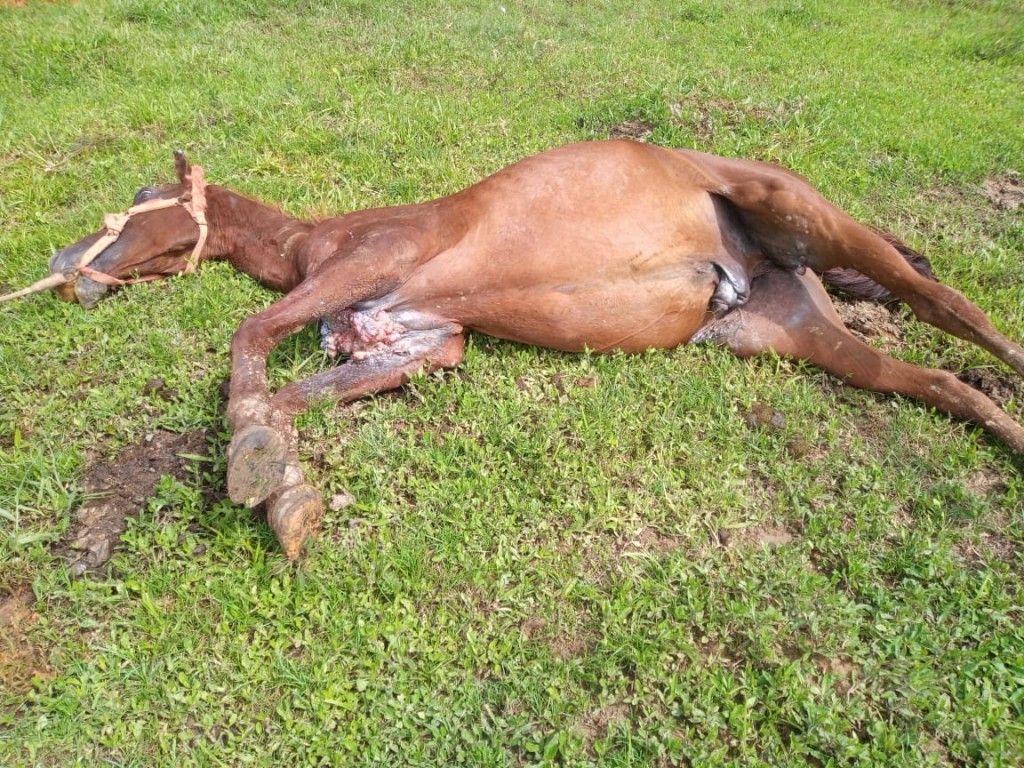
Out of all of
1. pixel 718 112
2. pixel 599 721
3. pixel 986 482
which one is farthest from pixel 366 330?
pixel 718 112

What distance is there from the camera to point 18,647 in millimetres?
2611

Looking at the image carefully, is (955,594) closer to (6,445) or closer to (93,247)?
(6,445)

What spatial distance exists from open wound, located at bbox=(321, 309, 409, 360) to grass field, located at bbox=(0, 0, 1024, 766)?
0.76 feet

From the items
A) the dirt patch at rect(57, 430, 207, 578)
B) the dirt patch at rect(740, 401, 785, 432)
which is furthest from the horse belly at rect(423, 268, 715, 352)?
the dirt patch at rect(57, 430, 207, 578)

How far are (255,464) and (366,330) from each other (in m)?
1.13

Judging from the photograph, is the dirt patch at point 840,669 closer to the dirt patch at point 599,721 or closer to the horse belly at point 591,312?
the dirt patch at point 599,721

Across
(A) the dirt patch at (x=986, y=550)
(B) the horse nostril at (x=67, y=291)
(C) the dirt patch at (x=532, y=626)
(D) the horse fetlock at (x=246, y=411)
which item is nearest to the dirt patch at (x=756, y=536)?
(A) the dirt patch at (x=986, y=550)

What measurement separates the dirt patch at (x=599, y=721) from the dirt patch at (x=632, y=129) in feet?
15.7

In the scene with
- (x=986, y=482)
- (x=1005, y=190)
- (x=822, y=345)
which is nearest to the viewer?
(x=986, y=482)

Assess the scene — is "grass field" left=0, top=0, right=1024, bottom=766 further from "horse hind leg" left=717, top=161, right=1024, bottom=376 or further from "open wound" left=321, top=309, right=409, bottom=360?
"horse hind leg" left=717, top=161, right=1024, bottom=376

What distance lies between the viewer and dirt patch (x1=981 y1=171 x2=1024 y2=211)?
5.29 m

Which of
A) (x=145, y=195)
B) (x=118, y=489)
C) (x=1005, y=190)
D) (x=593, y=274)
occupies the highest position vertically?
(x=1005, y=190)

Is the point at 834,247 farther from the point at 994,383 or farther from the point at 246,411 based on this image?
the point at 246,411

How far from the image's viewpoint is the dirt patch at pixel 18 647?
251 centimetres
